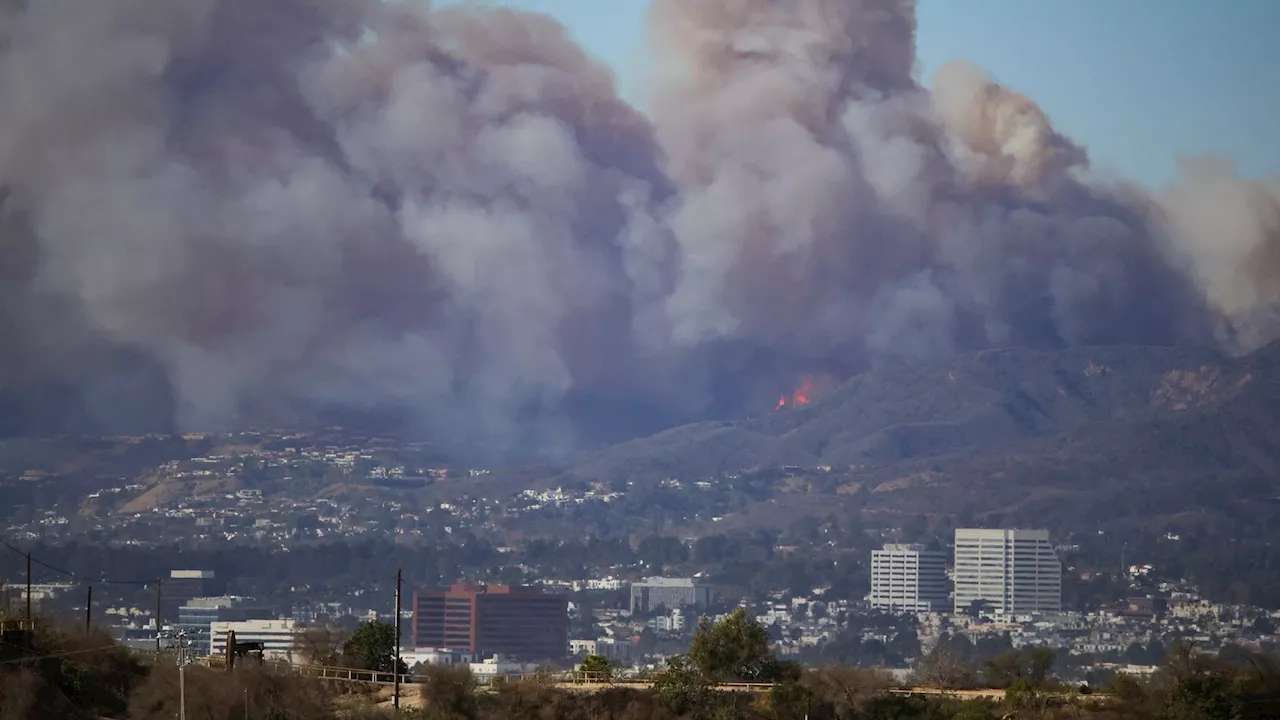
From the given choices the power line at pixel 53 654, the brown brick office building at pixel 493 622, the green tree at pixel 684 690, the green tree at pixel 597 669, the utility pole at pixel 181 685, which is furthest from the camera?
the brown brick office building at pixel 493 622

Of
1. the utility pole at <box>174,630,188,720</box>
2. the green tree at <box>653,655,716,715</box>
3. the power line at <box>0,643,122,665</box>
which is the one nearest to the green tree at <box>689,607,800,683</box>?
the green tree at <box>653,655,716,715</box>

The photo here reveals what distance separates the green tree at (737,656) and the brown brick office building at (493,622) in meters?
111

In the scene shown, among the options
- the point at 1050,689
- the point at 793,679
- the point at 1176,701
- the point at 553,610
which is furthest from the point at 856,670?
the point at 553,610

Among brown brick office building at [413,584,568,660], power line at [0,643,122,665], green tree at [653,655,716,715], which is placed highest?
power line at [0,643,122,665]

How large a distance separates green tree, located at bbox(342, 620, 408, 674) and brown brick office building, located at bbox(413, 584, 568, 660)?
10680 centimetres

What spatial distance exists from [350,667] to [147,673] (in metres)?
9.76

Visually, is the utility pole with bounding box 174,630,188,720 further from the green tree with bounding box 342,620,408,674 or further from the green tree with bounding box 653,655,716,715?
the green tree with bounding box 342,620,408,674

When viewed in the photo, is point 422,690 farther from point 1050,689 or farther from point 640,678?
point 1050,689

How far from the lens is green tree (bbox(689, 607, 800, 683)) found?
209 ft

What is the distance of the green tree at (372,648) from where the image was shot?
6762cm

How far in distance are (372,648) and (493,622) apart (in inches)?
4587

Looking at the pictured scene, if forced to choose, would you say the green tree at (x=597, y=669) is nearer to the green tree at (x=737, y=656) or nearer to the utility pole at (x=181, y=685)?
the green tree at (x=737, y=656)

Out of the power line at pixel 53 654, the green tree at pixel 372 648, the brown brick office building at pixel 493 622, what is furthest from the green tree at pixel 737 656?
the brown brick office building at pixel 493 622

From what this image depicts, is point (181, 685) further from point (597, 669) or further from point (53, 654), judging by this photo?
point (597, 669)
